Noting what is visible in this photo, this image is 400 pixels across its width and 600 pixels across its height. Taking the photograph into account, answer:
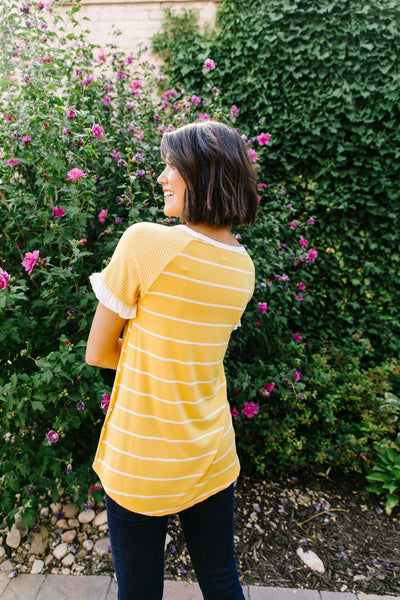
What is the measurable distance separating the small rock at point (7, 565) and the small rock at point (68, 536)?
281mm

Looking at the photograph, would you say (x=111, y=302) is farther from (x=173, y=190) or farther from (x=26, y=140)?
(x=26, y=140)

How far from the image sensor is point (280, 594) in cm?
200

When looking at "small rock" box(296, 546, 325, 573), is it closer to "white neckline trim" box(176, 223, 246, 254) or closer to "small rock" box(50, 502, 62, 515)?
"small rock" box(50, 502, 62, 515)

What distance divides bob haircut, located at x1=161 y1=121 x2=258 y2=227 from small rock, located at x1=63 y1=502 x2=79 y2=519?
230 cm

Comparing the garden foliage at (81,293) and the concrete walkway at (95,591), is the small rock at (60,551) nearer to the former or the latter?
the concrete walkway at (95,591)

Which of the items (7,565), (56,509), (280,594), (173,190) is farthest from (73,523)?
(173,190)

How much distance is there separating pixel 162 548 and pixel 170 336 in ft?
2.07

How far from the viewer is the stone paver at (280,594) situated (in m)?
1.97

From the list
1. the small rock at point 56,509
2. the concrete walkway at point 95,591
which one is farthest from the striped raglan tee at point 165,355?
the small rock at point 56,509

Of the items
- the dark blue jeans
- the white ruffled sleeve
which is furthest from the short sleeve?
the dark blue jeans

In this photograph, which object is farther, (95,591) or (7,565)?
(7,565)

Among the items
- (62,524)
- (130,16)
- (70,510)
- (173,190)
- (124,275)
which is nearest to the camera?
(124,275)

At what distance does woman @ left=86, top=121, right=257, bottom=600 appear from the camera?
3.11 feet

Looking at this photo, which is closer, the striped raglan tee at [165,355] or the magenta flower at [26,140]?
the striped raglan tee at [165,355]
